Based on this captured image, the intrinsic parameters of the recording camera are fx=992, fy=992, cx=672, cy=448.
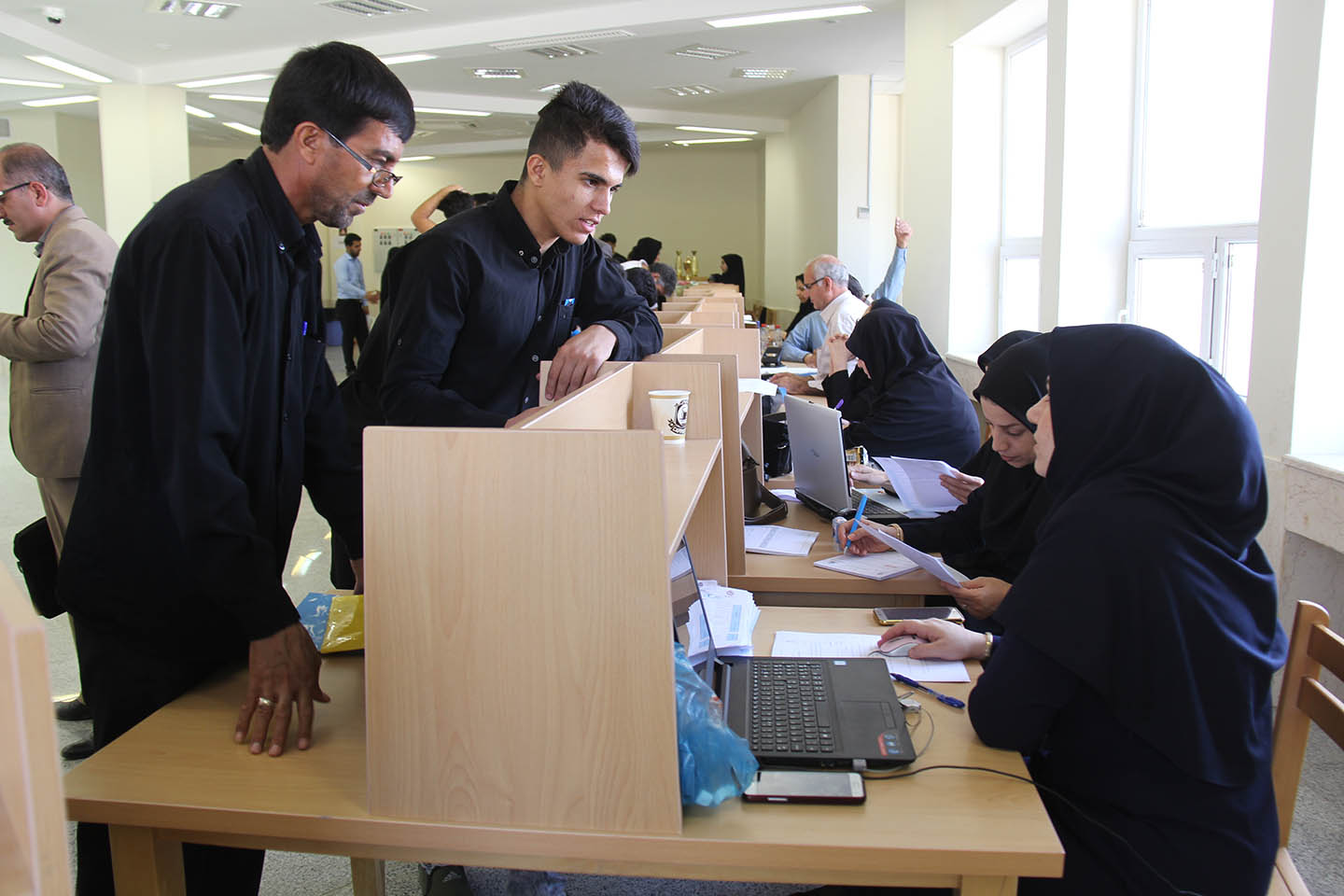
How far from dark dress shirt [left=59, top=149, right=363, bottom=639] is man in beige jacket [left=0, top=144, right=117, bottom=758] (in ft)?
5.55

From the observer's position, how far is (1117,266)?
4910 mm

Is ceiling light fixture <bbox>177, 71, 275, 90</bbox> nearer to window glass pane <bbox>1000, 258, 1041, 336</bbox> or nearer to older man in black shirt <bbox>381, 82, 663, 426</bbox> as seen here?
window glass pane <bbox>1000, 258, 1041, 336</bbox>

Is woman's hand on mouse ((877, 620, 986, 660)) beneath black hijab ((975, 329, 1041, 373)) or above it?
beneath

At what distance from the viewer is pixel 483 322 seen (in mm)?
2092

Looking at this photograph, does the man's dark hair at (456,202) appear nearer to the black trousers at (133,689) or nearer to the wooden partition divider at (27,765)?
the black trousers at (133,689)

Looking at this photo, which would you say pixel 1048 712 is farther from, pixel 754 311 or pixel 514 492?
pixel 754 311

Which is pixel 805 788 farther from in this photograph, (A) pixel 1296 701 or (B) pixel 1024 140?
(B) pixel 1024 140

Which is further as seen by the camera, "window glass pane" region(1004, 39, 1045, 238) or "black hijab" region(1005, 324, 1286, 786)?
"window glass pane" region(1004, 39, 1045, 238)

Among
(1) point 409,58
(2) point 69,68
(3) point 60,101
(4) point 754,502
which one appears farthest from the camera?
(3) point 60,101

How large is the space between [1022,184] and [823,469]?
421 centimetres

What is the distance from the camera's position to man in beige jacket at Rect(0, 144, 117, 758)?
2.81 m

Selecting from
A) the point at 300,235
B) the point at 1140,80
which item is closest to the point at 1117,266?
the point at 1140,80

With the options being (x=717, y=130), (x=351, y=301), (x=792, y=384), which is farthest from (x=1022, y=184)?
(x=351, y=301)

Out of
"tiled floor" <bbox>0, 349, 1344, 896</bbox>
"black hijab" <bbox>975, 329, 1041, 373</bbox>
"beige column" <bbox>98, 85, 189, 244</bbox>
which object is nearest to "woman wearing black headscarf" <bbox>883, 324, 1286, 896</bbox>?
"tiled floor" <bbox>0, 349, 1344, 896</bbox>
